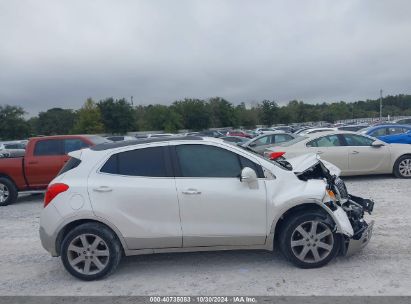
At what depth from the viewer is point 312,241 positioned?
435cm

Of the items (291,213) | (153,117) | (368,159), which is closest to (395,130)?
(368,159)

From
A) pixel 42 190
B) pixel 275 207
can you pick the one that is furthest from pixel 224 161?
pixel 42 190

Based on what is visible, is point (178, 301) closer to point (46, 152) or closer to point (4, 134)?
point (46, 152)

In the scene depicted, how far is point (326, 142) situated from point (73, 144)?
6869 millimetres

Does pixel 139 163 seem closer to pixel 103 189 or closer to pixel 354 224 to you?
pixel 103 189

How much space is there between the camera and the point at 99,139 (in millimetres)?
10500

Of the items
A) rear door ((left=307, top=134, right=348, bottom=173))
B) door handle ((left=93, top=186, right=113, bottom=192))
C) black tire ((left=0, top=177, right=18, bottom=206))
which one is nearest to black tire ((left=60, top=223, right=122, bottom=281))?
door handle ((left=93, top=186, right=113, bottom=192))

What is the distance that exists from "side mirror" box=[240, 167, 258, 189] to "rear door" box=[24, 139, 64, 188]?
6457 mm

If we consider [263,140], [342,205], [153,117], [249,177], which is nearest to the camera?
[249,177]

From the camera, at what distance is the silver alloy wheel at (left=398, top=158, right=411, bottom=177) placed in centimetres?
988

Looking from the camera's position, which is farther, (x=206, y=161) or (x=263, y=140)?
(x=263, y=140)

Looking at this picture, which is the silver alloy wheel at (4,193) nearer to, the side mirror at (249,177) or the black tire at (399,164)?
the side mirror at (249,177)

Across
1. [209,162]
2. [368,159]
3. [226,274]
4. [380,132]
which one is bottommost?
[226,274]

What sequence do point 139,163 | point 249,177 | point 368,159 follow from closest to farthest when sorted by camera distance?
point 249,177
point 139,163
point 368,159
